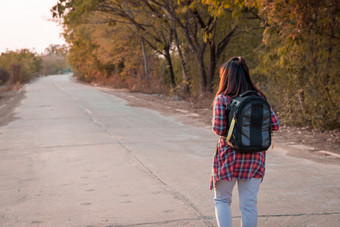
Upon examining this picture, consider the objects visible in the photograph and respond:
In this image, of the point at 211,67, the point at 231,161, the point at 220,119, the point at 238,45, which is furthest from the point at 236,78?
the point at 238,45

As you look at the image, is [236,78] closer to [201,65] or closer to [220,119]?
[220,119]

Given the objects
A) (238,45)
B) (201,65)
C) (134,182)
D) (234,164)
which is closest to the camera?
(234,164)

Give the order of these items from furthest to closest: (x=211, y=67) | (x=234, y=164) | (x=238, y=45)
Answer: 1. (x=238, y=45)
2. (x=211, y=67)
3. (x=234, y=164)

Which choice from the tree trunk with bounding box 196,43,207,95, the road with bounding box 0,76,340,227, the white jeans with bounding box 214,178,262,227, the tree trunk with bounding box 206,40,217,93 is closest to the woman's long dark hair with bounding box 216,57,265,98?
the white jeans with bounding box 214,178,262,227

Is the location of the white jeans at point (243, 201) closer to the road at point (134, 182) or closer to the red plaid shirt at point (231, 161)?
the red plaid shirt at point (231, 161)

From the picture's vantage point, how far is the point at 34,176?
755 cm

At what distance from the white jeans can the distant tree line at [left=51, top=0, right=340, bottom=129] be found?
7.07 m

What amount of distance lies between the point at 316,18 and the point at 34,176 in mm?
7043

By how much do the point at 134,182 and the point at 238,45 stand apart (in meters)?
18.3

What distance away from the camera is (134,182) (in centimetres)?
696

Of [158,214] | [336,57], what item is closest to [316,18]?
[336,57]

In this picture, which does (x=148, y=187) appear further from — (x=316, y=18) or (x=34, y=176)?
(x=316, y=18)

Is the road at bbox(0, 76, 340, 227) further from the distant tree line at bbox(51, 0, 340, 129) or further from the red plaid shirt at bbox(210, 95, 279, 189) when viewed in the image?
the distant tree line at bbox(51, 0, 340, 129)

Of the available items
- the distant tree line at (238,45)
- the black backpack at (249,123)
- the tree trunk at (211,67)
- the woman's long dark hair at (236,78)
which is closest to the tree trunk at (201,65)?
the distant tree line at (238,45)
